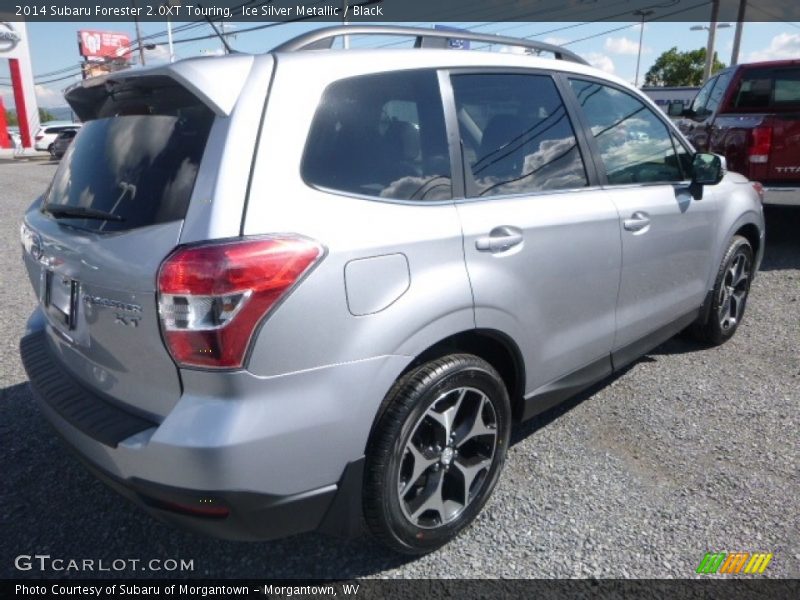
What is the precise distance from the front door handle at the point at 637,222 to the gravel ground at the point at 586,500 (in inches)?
42.0

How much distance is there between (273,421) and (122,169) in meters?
1.03

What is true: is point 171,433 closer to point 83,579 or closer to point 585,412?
point 83,579

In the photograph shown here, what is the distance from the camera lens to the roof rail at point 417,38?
2213 millimetres

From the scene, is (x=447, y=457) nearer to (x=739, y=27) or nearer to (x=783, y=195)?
(x=783, y=195)

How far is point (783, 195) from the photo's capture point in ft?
20.3

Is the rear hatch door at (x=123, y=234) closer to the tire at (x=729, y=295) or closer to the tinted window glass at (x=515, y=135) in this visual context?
the tinted window glass at (x=515, y=135)

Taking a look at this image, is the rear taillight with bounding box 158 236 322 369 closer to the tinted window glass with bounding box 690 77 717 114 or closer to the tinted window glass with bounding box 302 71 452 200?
the tinted window glass with bounding box 302 71 452 200

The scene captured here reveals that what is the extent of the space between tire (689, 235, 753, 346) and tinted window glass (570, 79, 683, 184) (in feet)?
3.06

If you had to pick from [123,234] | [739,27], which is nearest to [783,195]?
[123,234]

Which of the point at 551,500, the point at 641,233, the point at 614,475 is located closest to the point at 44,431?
the point at 551,500

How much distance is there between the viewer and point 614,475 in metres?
2.88

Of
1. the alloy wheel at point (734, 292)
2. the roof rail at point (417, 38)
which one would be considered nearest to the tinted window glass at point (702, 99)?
the alloy wheel at point (734, 292)

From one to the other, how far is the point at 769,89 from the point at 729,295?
379 centimetres

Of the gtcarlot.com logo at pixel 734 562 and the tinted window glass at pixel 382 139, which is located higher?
the tinted window glass at pixel 382 139
